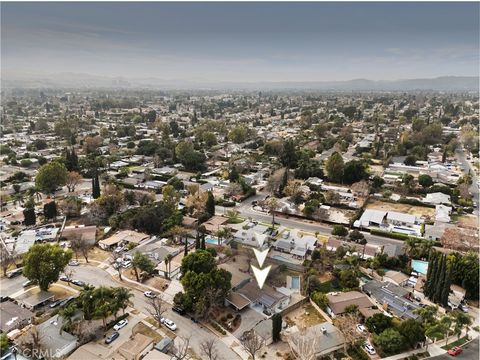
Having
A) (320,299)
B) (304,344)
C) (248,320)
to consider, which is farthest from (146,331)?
(320,299)

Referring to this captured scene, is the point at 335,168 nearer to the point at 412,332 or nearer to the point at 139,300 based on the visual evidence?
the point at 412,332

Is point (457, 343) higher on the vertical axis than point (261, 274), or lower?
higher

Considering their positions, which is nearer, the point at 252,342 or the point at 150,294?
the point at 252,342

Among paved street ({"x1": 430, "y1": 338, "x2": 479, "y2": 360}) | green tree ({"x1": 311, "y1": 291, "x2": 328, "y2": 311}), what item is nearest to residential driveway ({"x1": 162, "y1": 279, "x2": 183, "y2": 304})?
green tree ({"x1": 311, "y1": 291, "x2": 328, "y2": 311})

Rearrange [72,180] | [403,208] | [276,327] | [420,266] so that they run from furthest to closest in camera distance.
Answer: [72,180] < [403,208] < [420,266] < [276,327]

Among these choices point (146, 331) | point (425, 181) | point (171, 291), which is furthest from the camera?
point (425, 181)

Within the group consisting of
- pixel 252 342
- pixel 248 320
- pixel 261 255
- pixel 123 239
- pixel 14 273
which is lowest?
pixel 14 273
